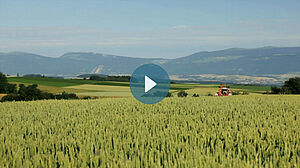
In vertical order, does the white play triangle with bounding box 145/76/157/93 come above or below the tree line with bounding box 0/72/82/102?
above

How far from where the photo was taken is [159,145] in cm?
766

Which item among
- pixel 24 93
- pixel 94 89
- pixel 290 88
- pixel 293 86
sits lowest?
pixel 24 93

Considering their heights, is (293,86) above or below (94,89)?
above

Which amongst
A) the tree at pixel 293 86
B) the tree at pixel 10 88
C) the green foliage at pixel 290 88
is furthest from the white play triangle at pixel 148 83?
the tree at pixel 293 86

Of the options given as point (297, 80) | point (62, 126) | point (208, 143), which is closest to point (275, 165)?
point (208, 143)

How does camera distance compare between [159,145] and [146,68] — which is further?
[146,68]

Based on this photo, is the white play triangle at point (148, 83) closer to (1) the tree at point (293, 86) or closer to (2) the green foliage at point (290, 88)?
(2) the green foliage at point (290, 88)

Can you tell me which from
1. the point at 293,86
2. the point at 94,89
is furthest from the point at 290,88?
the point at 94,89

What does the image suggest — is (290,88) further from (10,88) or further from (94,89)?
(10,88)

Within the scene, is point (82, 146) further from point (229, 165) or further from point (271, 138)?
point (271, 138)

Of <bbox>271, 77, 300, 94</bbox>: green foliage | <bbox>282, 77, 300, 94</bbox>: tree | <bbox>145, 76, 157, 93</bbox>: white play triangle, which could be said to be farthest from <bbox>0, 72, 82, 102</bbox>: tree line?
<bbox>282, 77, 300, 94</bbox>: tree

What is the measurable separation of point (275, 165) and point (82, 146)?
4.23m

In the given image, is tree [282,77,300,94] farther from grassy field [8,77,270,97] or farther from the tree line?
the tree line

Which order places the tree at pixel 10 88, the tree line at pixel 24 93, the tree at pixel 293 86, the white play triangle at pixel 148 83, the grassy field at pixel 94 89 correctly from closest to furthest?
the white play triangle at pixel 148 83 → the tree line at pixel 24 93 → the grassy field at pixel 94 89 → the tree at pixel 10 88 → the tree at pixel 293 86
